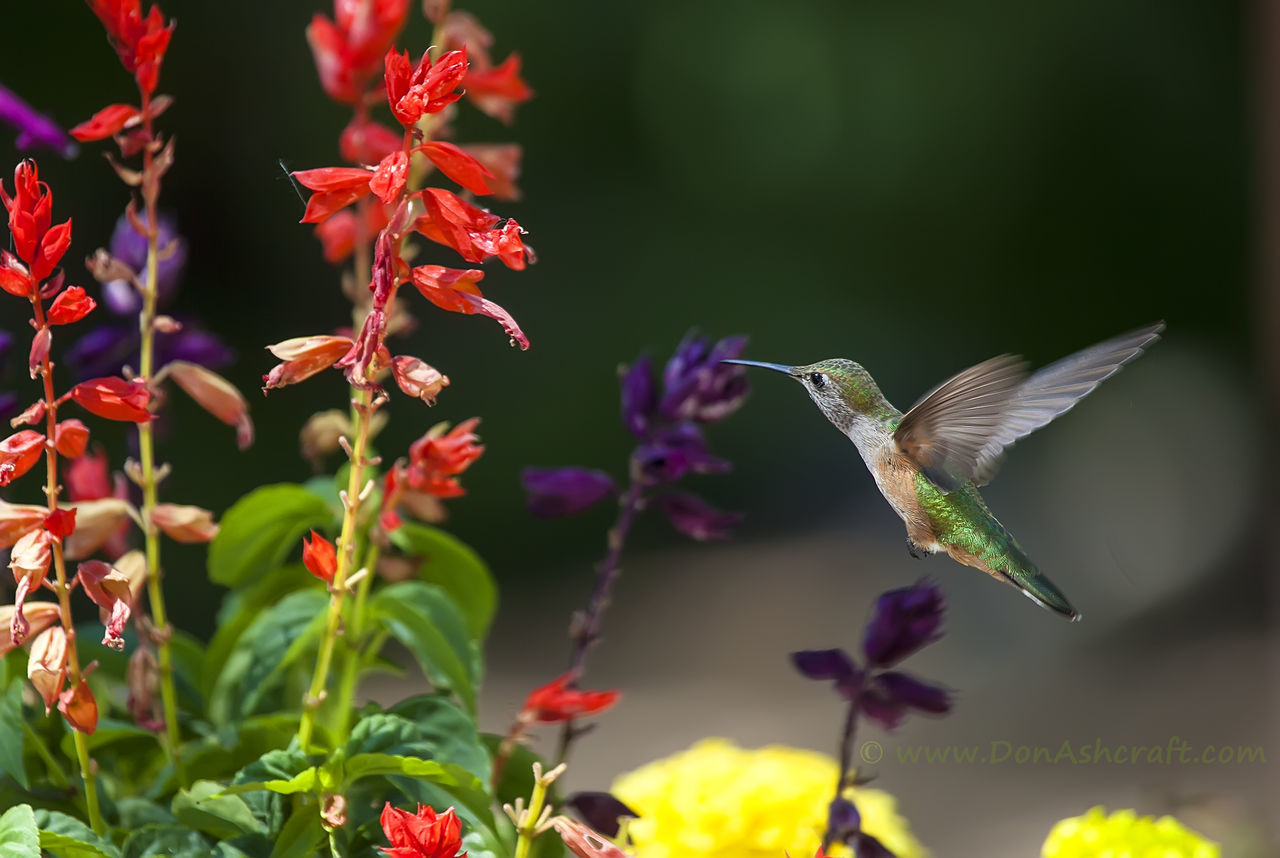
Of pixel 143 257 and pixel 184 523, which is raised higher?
pixel 143 257

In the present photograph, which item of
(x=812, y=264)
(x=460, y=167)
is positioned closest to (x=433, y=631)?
(x=460, y=167)

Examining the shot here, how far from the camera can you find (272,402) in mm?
4328

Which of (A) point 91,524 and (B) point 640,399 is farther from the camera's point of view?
(B) point 640,399

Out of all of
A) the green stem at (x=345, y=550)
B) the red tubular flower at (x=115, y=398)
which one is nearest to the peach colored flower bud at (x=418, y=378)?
the green stem at (x=345, y=550)

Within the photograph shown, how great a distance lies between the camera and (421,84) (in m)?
0.57

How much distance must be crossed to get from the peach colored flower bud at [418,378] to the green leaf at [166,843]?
0.27 m

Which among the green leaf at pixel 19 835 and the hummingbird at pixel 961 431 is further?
the hummingbird at pixel 961 431

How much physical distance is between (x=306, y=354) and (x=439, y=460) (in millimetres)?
122

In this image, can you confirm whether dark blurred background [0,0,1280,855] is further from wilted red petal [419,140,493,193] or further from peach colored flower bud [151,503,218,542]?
wilted red petal [419,140,493,193]

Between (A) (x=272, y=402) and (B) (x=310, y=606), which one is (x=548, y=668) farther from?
(B) (x=310, y=606)

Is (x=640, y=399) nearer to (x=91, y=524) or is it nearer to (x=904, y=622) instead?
(x=904, y=622)

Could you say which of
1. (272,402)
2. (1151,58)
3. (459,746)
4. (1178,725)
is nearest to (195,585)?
(272,402)

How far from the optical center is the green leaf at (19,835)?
0.55 m

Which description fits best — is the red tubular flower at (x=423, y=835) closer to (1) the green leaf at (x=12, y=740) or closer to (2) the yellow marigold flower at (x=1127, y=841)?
(1) the green leaf at (x=12, y=740)
